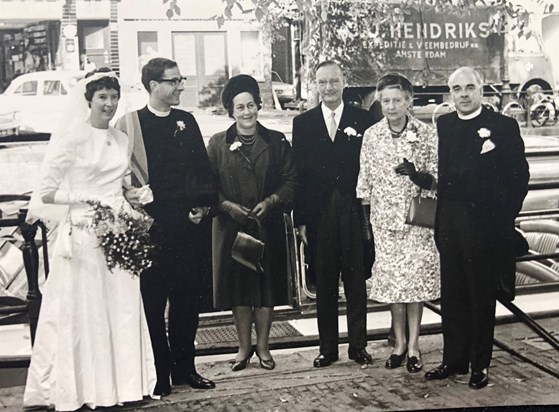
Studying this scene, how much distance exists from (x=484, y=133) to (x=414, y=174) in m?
0.40

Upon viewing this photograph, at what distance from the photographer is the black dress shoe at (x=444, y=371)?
4148 millimetres

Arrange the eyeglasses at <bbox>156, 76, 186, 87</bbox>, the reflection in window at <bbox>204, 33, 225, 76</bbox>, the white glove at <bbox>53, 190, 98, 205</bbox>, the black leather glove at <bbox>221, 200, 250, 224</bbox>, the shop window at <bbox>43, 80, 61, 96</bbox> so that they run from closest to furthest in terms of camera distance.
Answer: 1. the white glove at <bbox>53, 190, 98, 205</bbox>
2. the shop window at <bbox>43, 80, 61, 96</bbox>
3. the eyeglasses at <bbox>156, 76, 186, 87</bbox>
4. the reflection in window at <bbox>204, 33, 225, 76</bbox>
5. the black leather glove at <bbox>221, 200, 250, 224</bbox>

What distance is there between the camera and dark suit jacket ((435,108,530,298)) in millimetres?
4078

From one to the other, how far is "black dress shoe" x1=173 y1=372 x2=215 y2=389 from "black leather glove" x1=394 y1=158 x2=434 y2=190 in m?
1.44

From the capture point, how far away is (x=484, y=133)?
4055 millimetres

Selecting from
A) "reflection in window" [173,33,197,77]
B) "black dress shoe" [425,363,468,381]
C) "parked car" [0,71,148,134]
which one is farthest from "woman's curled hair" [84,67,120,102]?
"black dress shoe" [425,363,468,381]

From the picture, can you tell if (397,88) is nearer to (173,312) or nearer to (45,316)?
(173,312)

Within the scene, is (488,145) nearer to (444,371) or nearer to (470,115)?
(470,115)

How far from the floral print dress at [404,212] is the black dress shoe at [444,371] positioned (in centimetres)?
36

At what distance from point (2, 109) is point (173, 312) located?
1273 millimetres

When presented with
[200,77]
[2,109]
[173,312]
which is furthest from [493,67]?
[2,109]

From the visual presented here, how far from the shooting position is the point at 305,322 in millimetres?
4777

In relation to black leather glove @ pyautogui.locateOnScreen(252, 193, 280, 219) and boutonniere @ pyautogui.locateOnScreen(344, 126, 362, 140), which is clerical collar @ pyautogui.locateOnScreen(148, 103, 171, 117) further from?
boutonniere @ pyautogui.locateOnScreen(344, 126, 362, 140)

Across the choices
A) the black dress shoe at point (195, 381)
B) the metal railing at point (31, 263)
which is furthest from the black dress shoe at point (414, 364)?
the metal railing at point (31, 263)
